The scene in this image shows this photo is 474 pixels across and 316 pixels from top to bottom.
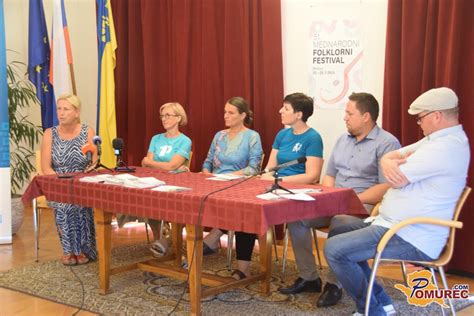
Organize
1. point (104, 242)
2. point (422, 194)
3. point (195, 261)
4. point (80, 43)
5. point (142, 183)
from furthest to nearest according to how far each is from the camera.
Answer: point (80, 43) → point (104, 242) → point (142, 183) → point (195, 261) → point (422, 194)

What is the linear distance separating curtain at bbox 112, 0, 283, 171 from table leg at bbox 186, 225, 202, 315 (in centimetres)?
209

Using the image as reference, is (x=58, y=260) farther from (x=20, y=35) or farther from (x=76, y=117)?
(x=20, y=35)

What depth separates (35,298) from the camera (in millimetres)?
3518

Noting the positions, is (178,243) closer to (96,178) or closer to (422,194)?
(96,178)

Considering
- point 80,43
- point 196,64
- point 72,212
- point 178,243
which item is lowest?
point 178,243

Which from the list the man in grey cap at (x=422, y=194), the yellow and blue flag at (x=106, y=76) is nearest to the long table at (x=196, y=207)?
the man in grey cap at (x=422, y=194)

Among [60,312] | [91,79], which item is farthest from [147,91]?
[60,312]

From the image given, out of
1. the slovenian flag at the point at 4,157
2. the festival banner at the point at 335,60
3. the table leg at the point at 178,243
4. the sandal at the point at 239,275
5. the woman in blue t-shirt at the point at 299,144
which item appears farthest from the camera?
the slovenian flag at the point at 4,157

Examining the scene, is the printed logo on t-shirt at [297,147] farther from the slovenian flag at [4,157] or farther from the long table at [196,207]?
the slovenian flag at [4,157]

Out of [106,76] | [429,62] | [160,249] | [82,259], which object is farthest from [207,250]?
[106,76]

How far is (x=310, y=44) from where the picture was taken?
4.88 metres

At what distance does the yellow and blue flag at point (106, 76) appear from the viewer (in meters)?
5.70

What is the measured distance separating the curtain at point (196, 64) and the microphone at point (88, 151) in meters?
1.33

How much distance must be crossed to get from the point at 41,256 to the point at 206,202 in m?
2.18
